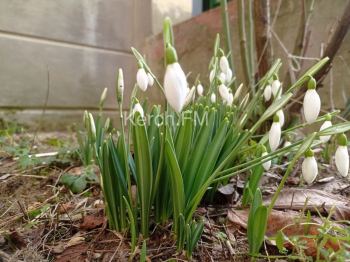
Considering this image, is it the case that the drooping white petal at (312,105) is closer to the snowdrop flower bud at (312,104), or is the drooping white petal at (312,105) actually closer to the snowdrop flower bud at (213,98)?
the snowdrop flower bud at (312,104)

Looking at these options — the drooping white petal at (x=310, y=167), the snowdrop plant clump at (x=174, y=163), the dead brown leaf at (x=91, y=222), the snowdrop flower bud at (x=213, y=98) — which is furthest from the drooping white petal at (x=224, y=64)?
the dead brown leaf at (x=91, y=222)

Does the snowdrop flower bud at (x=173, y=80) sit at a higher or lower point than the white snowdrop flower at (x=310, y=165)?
higher

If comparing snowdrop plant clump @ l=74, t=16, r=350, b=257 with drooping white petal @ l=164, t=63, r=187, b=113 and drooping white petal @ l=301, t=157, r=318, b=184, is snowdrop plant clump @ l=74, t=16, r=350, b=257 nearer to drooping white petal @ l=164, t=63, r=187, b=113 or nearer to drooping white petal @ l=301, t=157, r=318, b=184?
drooping white petal @ l=301, t=157, r=318, b=184

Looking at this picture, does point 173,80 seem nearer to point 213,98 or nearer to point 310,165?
point 310,165

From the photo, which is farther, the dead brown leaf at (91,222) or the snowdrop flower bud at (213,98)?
the snowdrop flower bud at (213,98)

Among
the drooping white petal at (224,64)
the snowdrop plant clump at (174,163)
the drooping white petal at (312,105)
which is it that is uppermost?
the drooping white petal at (224,64)

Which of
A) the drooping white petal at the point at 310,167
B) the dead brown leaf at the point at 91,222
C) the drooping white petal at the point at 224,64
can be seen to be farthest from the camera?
the drooping white petal at the point at 224,64

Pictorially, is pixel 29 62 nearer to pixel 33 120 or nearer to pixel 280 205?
pixel 33 120

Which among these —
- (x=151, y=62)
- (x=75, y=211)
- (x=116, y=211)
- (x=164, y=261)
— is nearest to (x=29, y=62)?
(x=151, y=62)

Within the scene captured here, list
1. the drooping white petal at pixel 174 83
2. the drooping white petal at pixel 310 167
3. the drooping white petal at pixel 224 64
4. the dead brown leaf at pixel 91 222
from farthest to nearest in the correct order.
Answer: the drooping white petal at pixel 224 64 < the dead brown leaf at pixel 91 222 < the drooping white petal at pixel 310 167 < the drooping white petal at pixel 174 83
